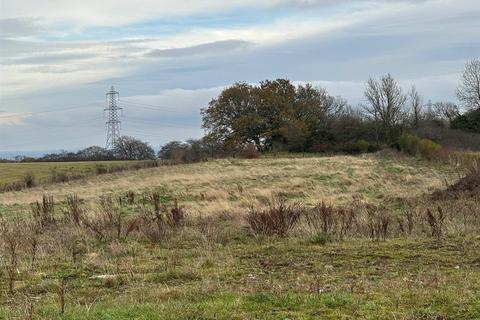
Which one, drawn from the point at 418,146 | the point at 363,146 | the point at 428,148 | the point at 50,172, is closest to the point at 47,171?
the point at 50,172

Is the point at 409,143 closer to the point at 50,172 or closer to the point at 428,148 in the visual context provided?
the point at 428,148

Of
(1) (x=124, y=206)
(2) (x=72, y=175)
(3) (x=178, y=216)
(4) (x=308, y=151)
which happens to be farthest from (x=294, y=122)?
(3) (x=178, y=216)

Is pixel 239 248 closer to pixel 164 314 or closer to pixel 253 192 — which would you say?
pixel 164 314

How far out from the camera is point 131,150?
86.4 m

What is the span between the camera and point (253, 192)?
27.2 m

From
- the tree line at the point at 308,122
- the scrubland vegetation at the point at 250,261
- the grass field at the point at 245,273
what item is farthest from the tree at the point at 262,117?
the grass field at the point at 245,273

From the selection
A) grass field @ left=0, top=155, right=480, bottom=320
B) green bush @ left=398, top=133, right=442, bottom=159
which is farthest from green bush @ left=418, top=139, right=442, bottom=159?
grass field @ left=0, top=155, right=480, bottom=320

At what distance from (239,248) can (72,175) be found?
39.0 metres

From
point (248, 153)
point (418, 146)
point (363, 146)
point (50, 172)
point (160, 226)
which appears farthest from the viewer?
point (363, 146)

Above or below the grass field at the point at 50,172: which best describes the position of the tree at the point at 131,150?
above

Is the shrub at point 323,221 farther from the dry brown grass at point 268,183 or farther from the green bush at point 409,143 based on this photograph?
the green bush at point 409,143

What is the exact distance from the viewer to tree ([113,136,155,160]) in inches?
3361

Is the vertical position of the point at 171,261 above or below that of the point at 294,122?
below

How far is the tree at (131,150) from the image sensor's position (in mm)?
85375
